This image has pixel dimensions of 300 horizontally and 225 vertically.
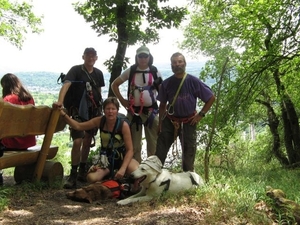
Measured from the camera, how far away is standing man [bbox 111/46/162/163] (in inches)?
228

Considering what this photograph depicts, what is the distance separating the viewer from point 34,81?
113ft

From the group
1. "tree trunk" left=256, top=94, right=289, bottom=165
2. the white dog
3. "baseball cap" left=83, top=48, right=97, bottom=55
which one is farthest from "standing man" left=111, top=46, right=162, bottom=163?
"tree trunk" left=256, top=94, right=289, bottom=165

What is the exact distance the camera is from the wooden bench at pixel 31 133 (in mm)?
4734

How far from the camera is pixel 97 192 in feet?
15.9

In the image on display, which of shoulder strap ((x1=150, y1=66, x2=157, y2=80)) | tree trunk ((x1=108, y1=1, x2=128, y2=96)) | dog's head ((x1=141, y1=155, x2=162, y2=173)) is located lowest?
dog's head ((x1=141, y1=155, x2=162, y2=173))

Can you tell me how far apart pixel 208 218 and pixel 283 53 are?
883 centimetres

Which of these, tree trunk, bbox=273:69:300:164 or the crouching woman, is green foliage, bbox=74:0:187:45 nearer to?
the crouching woman

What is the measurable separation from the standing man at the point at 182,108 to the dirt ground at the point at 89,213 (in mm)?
1070

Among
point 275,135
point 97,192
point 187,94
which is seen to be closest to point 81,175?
point 97,192

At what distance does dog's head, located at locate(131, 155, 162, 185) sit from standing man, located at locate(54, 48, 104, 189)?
1.50m

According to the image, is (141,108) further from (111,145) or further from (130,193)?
(130,193)

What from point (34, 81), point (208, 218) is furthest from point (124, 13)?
point (34, 81)

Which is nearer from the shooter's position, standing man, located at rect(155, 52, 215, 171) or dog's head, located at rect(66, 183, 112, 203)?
dog's head, located at rect(66, 183, 112, 203)

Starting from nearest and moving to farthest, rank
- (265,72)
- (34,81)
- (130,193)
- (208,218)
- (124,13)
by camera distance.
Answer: (208,218) < (130,193) < (124,13) < (265,72) < (34,81)
